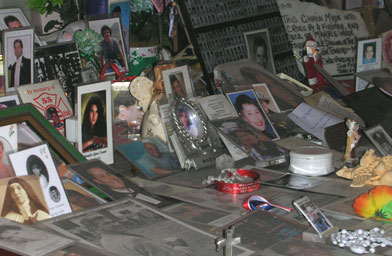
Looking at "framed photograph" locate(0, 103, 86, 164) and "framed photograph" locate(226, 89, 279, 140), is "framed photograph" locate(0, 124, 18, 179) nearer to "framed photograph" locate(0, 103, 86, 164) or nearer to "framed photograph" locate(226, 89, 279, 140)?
"framed photograph" locate(0, 103, 86, 164)

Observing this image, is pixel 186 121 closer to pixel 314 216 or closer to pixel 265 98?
pixel 265 98

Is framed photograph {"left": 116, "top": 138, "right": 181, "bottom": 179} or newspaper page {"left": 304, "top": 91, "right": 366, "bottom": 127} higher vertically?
newspaper page {"left": 304, "top": 91, "right": 366, "bottom": 127}

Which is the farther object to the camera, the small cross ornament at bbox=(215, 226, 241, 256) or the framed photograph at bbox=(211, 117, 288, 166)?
the framed photograph at bbox=(211, 117, 288, 166)

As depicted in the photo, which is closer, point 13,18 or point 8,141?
point 8,141

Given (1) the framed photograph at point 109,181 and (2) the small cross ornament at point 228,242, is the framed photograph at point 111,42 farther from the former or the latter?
(2) the small cross ornament at point 228,242

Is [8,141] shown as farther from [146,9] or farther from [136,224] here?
[146,9]

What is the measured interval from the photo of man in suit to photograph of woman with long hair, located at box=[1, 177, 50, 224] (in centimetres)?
56

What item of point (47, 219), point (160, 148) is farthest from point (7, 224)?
point (160, 148)

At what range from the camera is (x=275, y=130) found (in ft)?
7.95

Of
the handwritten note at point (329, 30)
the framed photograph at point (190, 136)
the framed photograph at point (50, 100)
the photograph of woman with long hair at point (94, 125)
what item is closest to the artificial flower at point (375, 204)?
the framed photograph at point (190, 136)

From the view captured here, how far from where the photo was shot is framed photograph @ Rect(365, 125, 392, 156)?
7.36ft

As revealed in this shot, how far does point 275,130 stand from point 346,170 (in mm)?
474

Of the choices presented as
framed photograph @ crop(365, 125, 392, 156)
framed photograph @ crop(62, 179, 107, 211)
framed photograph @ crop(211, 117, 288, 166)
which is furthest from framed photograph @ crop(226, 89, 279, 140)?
framed photograph @ crop(62, 179, 107, 211)

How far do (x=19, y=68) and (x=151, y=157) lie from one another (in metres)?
0.55
